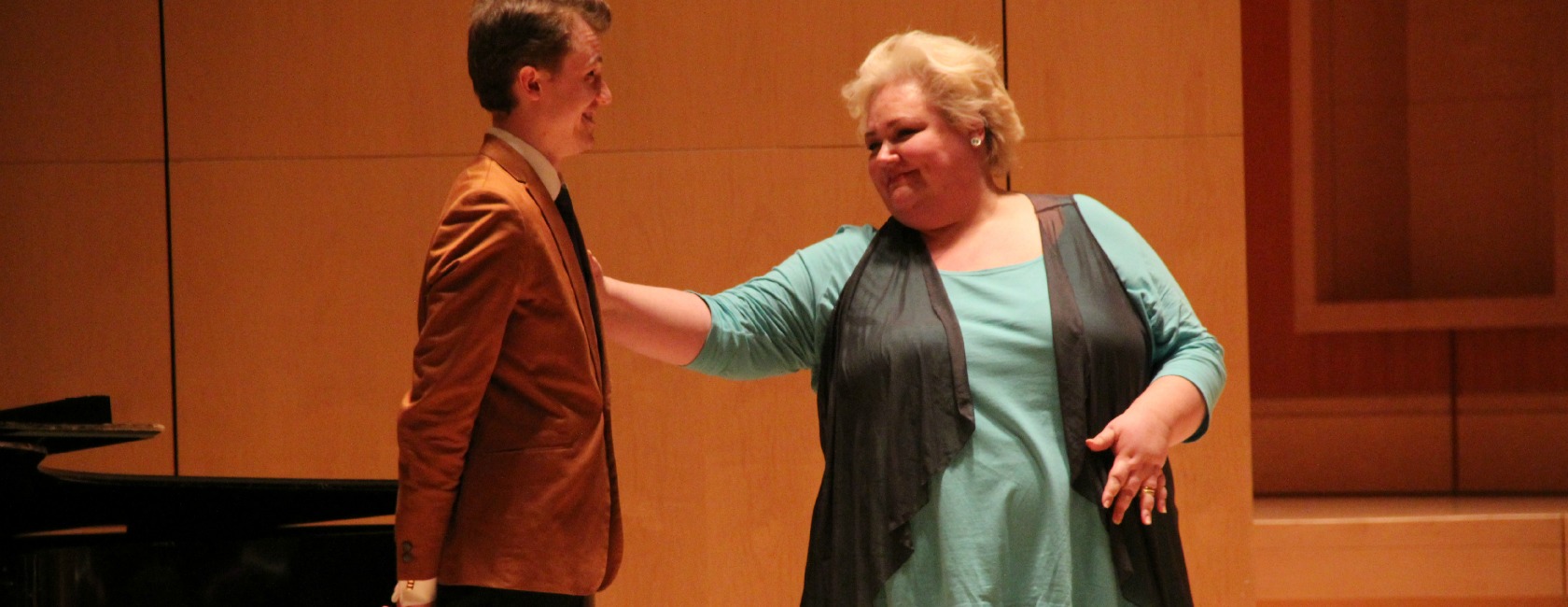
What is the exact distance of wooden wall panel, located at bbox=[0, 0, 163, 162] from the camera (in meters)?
3.05

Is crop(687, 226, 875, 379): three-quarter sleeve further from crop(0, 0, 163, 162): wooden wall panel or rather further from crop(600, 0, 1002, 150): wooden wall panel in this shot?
crop(0, 0, 163, 162): wooden wall panel

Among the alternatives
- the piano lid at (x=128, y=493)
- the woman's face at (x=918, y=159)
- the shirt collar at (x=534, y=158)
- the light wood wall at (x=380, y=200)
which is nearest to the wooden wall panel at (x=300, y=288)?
the light wood wall at (x=380, y=200)

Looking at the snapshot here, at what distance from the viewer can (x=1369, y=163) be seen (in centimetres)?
416

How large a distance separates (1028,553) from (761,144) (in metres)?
1.52

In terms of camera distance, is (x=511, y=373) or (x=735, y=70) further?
(x=735, y=70)

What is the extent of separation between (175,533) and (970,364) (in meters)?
1.35

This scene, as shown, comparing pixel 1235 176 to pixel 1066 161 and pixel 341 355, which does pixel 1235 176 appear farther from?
pixel 341 355

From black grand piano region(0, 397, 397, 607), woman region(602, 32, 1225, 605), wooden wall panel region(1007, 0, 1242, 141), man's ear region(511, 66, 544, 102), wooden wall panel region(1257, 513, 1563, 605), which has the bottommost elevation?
wooden wall panel region(1257, 513, 1563, 605)

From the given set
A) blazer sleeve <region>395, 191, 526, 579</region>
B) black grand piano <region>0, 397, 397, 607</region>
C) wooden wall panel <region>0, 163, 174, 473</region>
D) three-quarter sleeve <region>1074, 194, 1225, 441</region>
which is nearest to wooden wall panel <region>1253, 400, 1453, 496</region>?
three-quarter sleeve <region>1074, 194, 1225, 441</region>

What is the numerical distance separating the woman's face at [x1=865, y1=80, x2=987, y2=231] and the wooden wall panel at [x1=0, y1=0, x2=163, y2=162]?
1928 mm

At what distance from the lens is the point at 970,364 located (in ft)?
5.79

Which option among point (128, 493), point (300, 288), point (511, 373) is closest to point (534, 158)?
point (511, 373)

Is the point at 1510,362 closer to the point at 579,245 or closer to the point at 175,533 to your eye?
the point at 579,245

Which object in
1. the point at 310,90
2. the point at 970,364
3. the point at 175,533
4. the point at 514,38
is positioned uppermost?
A: the point at 310,90
